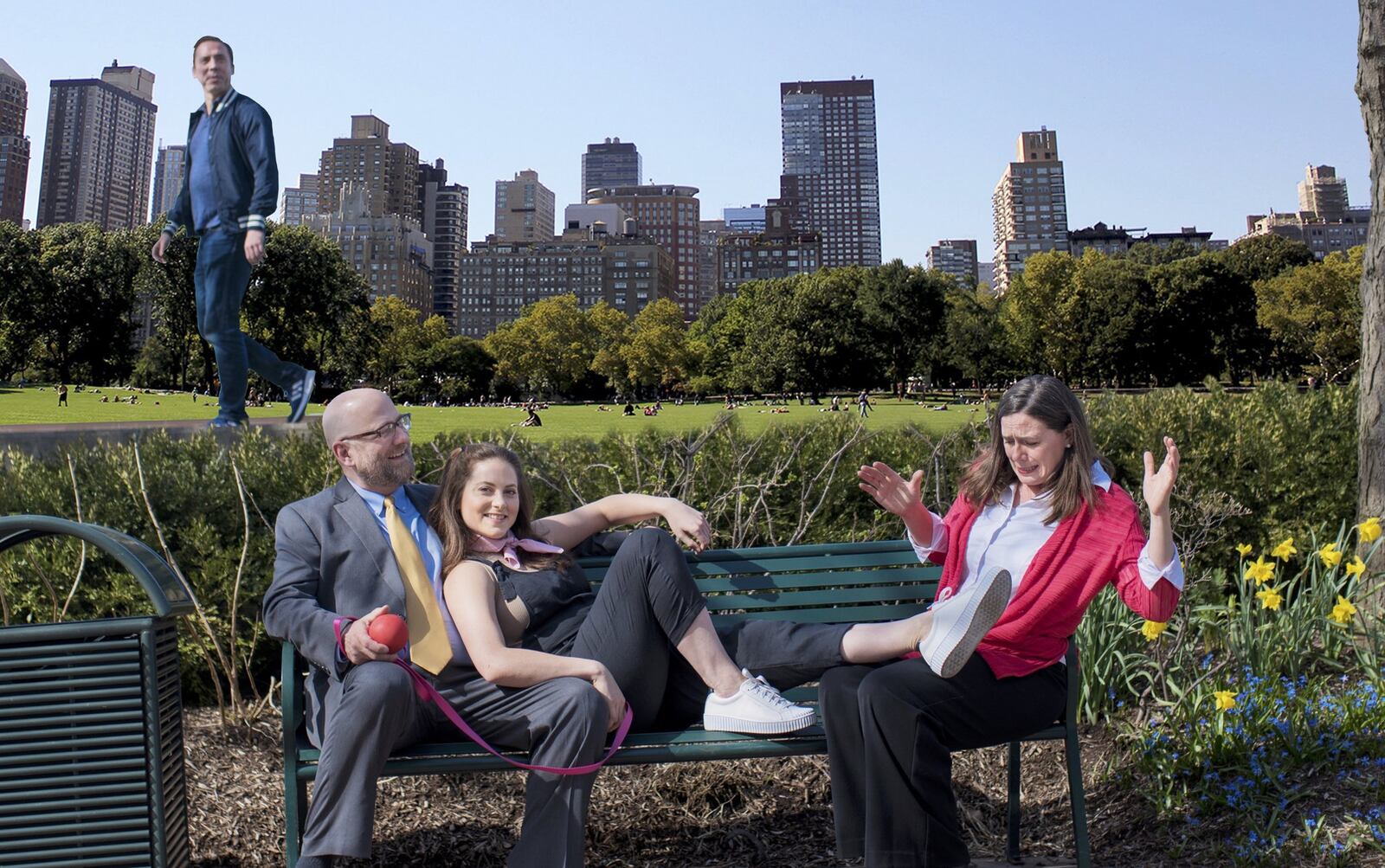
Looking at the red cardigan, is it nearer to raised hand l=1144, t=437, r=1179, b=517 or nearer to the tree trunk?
Answer: raised hand l=1144, t=437, r=1179, b=517

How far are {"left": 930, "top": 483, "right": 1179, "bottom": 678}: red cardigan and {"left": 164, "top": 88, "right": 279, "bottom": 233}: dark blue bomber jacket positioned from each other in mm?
6663

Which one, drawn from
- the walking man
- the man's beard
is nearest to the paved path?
the walking man

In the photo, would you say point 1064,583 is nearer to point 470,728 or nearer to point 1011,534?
→ point 1011,534

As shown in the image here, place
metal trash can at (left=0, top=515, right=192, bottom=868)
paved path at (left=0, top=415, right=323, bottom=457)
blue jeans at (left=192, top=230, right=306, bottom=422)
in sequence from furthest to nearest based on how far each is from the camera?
blue jeans at (left=192, top=230, right=306, bottom=422) → paved path at (left=0, top=415, right=323, bottom=457) → metal trash can at (left=0, top=515, right=192, bottom=868)

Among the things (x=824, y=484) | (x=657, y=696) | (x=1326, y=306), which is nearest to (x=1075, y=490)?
(x=657, y=696)

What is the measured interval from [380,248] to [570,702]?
→ 563ft

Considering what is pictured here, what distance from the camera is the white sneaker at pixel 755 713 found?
9.50 ft

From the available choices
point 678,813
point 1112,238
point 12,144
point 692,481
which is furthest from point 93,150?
point 678,813

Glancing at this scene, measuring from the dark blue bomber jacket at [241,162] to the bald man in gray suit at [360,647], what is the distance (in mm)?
5310

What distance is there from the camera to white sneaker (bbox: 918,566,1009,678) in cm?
270

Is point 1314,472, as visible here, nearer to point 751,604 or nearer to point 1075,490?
point 1075,490

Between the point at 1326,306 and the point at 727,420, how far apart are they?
57723 mm

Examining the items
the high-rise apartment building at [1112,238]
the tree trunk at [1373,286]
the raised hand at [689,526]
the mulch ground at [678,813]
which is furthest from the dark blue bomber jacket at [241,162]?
the high-rise apartment building at [1112,238]

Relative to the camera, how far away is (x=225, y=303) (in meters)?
8.07
